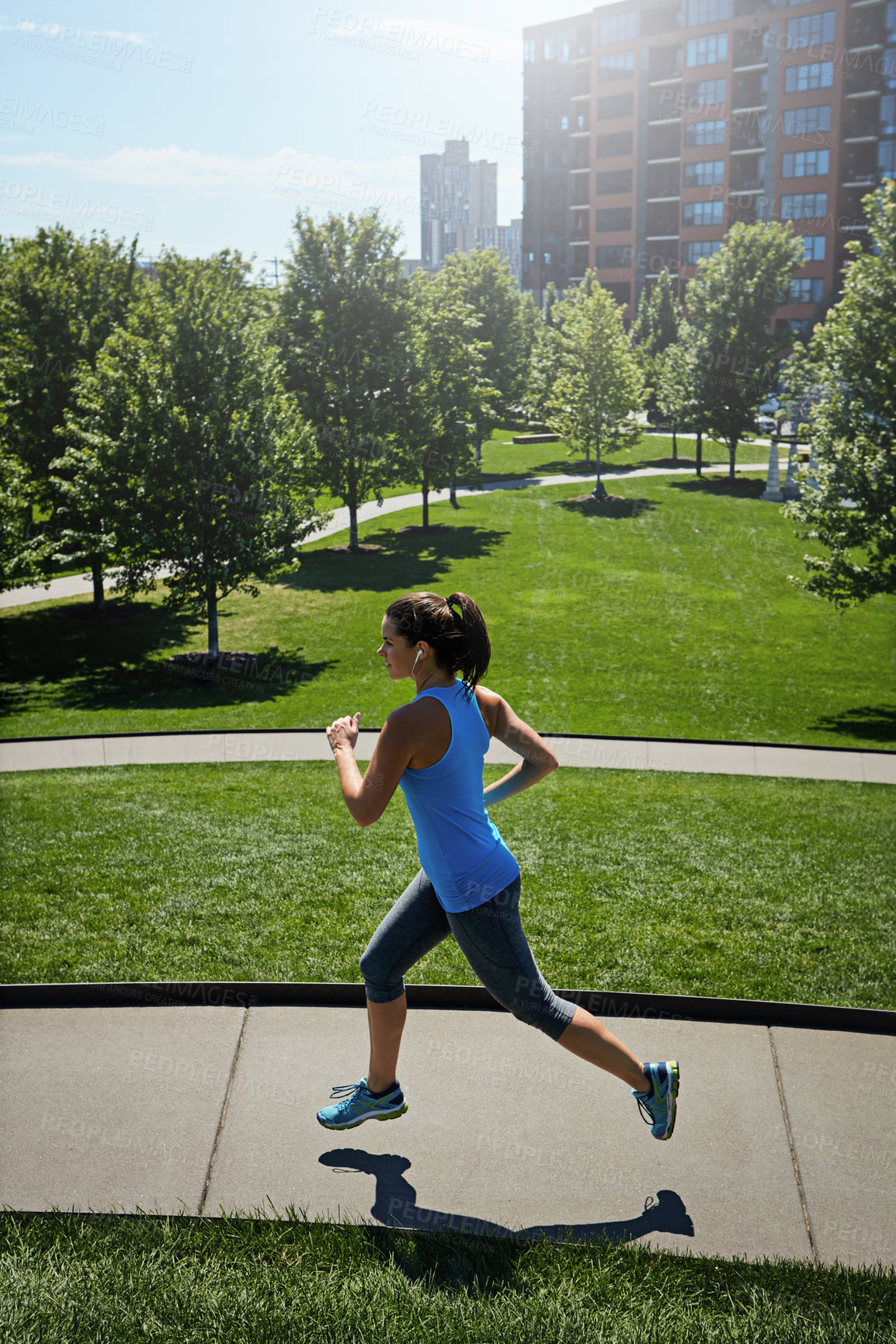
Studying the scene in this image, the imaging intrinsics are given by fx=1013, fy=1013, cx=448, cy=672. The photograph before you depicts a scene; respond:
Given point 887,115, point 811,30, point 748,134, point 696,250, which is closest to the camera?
point 887,115

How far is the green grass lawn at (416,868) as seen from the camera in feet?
17.3

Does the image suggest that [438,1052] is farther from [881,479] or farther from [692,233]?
[692,233]

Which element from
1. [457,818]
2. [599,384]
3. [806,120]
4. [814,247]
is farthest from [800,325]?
[457,818]

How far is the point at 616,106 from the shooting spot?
8250cm

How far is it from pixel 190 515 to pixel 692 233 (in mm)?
68782

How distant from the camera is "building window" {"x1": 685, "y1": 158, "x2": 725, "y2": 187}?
74.9m

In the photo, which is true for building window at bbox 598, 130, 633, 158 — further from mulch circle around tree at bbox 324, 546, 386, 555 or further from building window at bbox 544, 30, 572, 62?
mulch circle around tree at bbox 324, 546, 386, 555

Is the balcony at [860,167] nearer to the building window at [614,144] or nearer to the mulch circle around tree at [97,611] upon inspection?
the building window at [614,144]

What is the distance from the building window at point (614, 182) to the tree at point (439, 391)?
185ft

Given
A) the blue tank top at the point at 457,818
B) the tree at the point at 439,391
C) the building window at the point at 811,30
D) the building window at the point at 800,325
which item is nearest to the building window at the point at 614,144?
the building window at the point at 811,30

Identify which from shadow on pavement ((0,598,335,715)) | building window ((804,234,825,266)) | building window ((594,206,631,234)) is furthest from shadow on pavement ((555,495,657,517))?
building window ((594,206,631,234))

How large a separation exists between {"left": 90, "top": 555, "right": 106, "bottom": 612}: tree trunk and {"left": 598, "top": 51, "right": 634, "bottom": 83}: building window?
75.6 meters

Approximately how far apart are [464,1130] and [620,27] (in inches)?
3758

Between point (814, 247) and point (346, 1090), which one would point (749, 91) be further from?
point (346, 1090)
